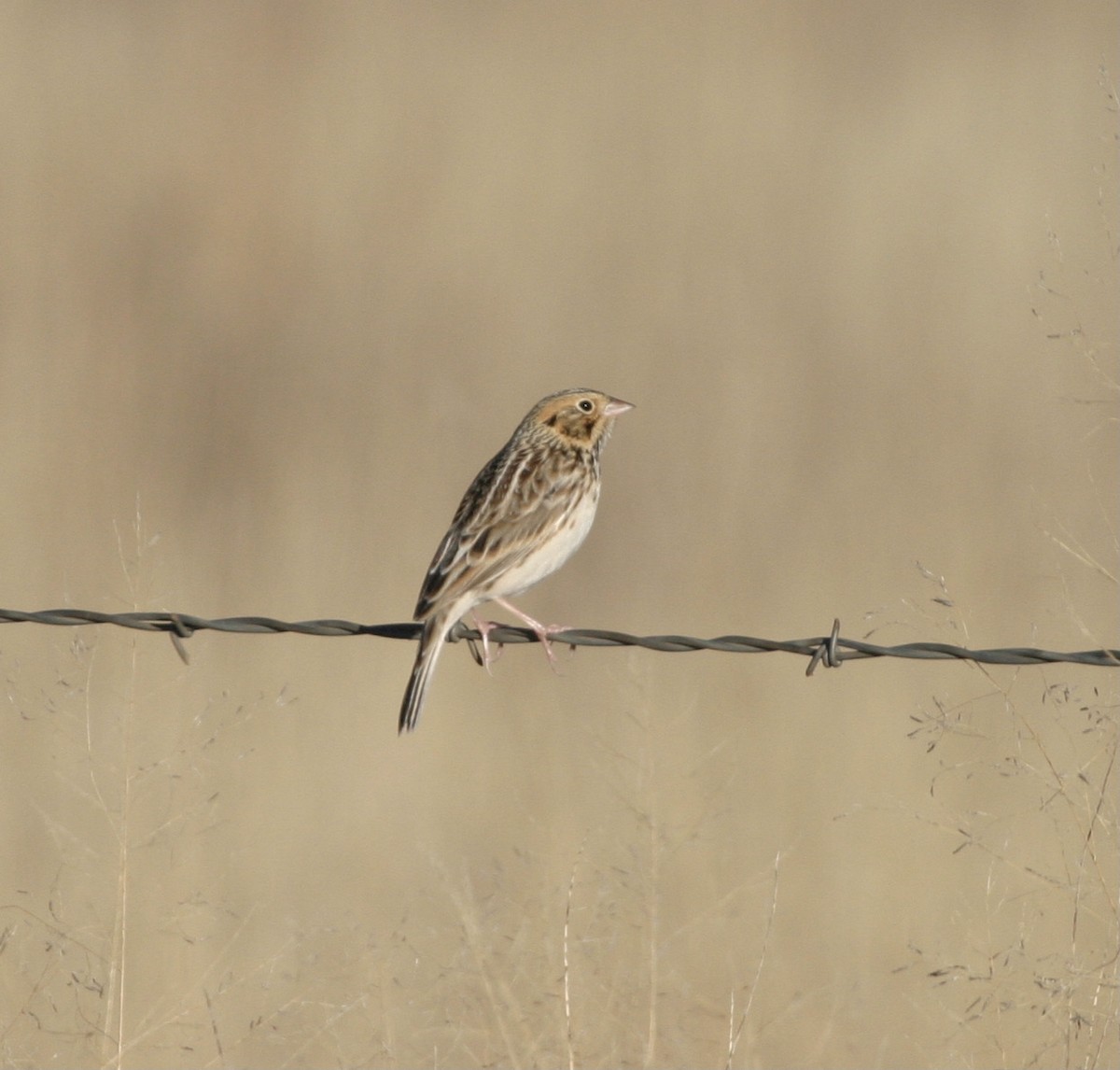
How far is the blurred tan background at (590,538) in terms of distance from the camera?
257 inches

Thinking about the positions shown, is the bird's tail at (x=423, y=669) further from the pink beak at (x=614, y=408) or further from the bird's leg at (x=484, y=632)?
the pink beak at (x=614, y=408)

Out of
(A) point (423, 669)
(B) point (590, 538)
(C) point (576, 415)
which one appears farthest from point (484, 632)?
(B) point (590, 538)

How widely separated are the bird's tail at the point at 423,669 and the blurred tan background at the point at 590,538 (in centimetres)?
66

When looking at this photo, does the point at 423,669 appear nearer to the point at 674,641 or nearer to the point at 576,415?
the point at 674,641

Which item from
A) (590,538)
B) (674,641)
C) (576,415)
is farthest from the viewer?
(590,538)

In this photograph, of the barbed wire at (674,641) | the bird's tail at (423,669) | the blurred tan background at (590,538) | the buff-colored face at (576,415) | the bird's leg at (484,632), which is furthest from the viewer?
the buff-colored face at (576,415)

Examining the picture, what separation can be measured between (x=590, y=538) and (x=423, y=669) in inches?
156

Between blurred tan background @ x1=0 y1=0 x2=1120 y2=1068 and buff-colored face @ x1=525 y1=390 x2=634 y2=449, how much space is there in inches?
46.1

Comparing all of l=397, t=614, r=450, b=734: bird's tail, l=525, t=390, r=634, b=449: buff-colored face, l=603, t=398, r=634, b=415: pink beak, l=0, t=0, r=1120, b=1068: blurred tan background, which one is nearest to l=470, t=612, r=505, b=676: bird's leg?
l=397, t=614, r=450, b=734: bird's tail

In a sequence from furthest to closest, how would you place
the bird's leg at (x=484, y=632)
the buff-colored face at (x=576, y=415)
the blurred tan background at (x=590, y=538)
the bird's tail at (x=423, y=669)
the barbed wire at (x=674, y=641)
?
the buff-colored face at (x=576, y=415)
the blurred tan background at (x=590, y=538)
the bird's tail at (x=423, y=669)
the bird's leg at (x=484, y=632)
the barbed wire at (x=674, y=641)

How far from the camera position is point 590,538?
9.77 meters

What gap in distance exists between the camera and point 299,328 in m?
10.6

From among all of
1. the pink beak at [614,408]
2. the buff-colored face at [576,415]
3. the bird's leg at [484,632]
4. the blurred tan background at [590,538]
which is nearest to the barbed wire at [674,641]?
the blurred tan background at [590,538]

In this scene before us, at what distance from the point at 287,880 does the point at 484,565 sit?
207 centimetres
